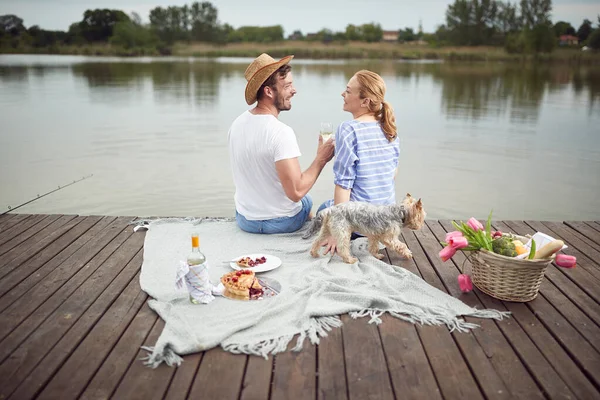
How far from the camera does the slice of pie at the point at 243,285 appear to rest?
10.8 feet

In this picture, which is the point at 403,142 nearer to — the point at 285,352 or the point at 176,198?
the point at 176,198

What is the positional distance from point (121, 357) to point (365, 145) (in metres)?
2.44

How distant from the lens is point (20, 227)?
15.9ft

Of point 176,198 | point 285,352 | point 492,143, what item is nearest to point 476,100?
point 492,143

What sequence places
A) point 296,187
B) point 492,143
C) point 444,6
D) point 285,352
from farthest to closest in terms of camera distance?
point 444,6
point 492,143
point 296,187
point 285,352

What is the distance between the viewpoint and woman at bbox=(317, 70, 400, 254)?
159 inches

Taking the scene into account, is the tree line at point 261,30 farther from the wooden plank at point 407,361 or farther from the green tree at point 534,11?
the wooden plank at point 407,361

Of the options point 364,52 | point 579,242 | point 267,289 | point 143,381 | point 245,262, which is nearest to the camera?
point 143,381

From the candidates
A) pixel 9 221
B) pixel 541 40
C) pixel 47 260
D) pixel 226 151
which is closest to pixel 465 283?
pixel 47 260

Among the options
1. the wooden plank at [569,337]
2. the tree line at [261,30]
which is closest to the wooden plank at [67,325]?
the wooden plank at [569,337]

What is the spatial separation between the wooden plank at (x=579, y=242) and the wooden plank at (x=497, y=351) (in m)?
1.15

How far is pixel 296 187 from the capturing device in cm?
418

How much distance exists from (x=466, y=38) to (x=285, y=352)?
60.9 metres

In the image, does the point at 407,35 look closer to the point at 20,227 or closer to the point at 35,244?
the point at 20,227
